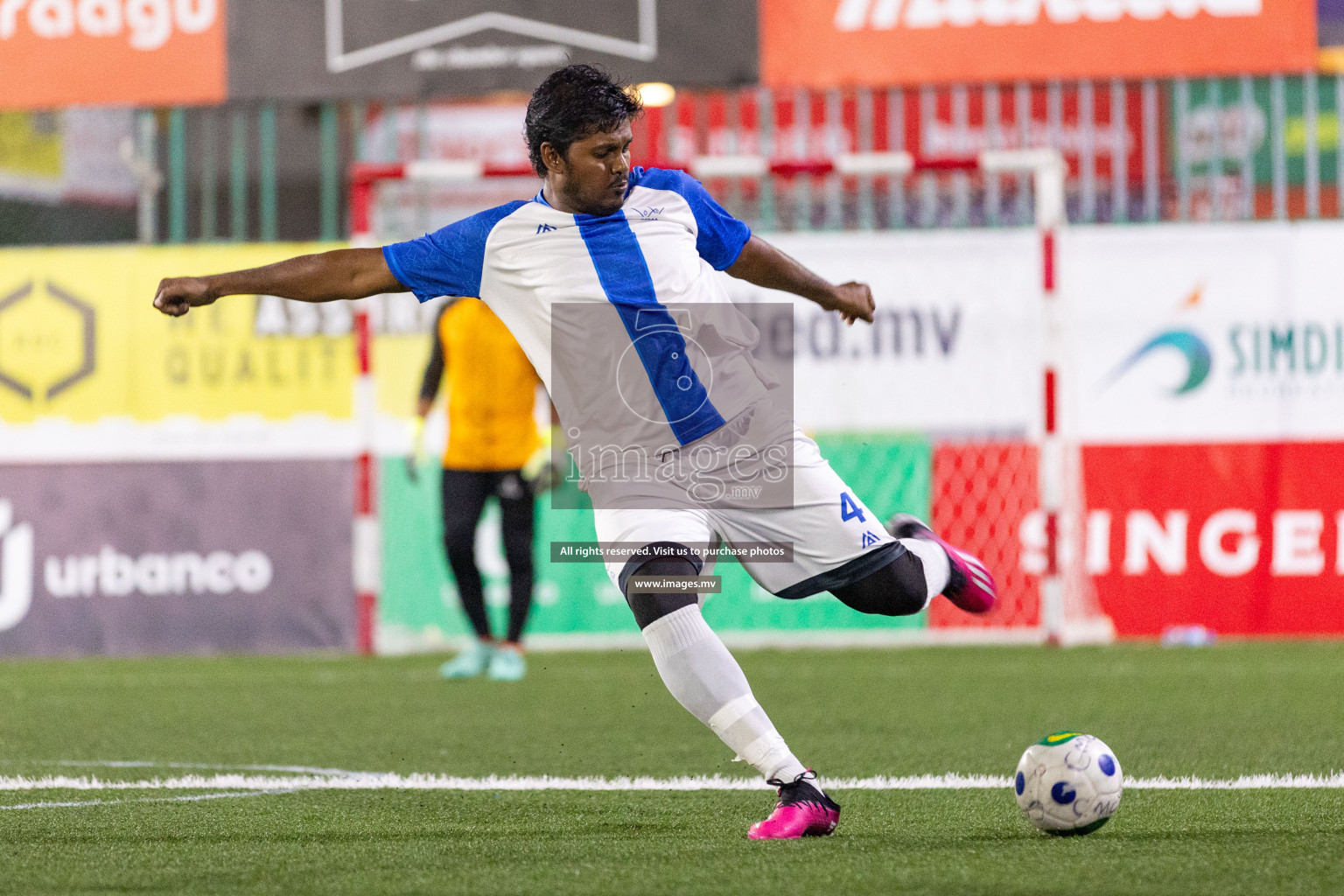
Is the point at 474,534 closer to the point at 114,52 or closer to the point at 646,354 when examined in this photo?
the point at 114,52

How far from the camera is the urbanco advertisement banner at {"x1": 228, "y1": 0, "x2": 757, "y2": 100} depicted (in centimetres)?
1029

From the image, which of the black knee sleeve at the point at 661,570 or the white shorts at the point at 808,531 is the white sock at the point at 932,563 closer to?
the white shorts at the point at 808,531

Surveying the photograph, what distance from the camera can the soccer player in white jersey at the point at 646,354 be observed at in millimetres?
4328

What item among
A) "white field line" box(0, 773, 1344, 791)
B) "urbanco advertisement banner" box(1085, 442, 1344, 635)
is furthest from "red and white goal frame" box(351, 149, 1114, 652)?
"white field line" box(0, 773, 1344, 791)

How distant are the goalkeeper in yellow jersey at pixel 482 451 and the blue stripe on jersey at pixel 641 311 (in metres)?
4.36

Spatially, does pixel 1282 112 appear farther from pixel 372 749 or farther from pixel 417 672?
pixel 372 749

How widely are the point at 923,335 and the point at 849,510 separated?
5.87 metres

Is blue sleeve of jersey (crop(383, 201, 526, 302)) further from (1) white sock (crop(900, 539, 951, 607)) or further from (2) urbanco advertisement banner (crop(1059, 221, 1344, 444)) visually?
(2) urbanco advertisement banner (crop(1059, 221, 1344, 444))

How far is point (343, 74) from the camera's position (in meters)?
10.5

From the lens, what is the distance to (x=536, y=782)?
5.41m

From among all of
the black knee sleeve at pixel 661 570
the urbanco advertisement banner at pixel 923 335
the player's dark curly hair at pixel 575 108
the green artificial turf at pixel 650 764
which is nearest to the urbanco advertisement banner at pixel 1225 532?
the green artificial turf at pixel 650 764

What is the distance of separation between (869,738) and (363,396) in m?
4.61

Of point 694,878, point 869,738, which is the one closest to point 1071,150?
point 869,738

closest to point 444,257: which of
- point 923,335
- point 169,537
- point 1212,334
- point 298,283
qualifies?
point 298,283
